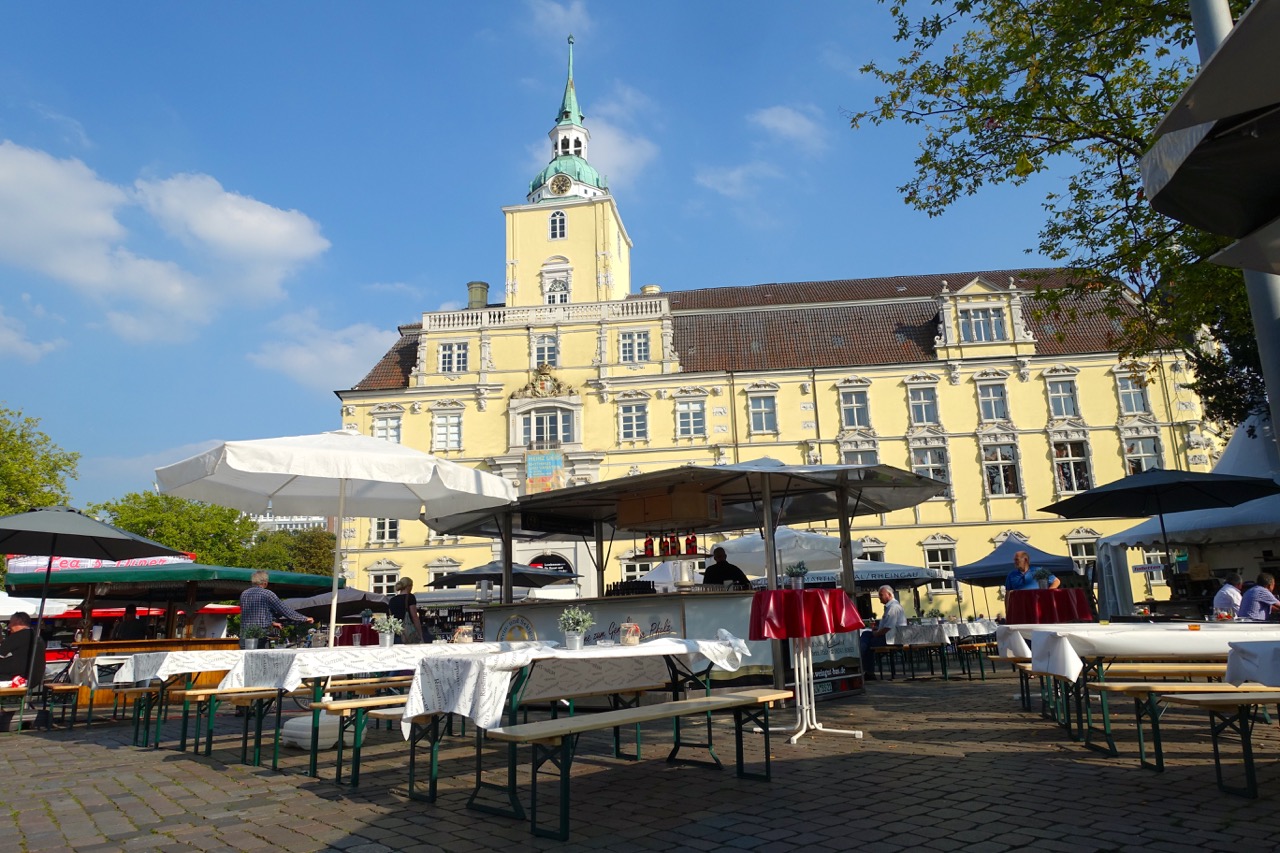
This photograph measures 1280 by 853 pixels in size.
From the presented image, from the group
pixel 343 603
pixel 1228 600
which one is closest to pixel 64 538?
pixel 343 603

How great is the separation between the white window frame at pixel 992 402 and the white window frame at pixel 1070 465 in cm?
209

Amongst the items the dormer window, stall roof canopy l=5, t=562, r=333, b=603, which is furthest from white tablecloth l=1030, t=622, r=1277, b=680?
the dormer window

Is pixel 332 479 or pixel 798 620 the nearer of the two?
pixel 798 620

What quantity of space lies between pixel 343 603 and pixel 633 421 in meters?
15.6

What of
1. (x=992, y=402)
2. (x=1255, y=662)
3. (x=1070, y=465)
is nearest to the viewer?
(x=1255, y=662)

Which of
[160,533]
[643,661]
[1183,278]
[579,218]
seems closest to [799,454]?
[579,218]

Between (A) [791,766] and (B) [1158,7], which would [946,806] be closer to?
(A) [791,766]

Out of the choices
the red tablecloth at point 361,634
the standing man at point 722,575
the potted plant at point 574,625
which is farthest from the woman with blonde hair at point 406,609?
Answer: the potted plant at point 574,625

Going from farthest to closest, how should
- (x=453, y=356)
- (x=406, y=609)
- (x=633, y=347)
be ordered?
(x=453, y=356)
(x=633, y=347)
(x=406, y=609)

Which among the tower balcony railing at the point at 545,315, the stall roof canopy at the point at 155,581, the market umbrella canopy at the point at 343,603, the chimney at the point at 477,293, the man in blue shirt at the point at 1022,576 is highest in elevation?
the chimney at the point at 477,293

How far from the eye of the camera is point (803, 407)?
32969 millimetres

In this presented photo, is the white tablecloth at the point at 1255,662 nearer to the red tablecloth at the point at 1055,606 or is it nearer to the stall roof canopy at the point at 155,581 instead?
the red tablecloth at the point at 1055,606

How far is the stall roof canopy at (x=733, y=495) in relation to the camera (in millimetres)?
10430

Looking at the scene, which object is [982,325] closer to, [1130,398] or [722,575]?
[1130,398]
